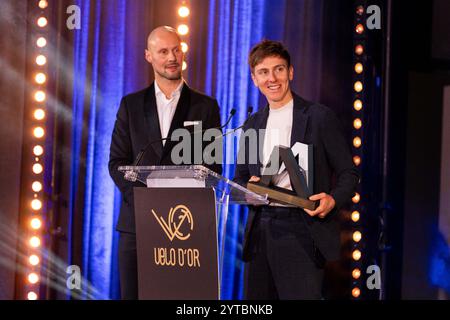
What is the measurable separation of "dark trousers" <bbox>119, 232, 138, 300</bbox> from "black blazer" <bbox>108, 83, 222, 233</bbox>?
65 mm

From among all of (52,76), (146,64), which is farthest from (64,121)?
(146,64)

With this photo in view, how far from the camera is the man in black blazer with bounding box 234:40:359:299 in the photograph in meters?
3.22

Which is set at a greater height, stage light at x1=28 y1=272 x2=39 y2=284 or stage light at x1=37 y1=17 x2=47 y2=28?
stage light at x1=37 y1=17 x2=47 y2=28

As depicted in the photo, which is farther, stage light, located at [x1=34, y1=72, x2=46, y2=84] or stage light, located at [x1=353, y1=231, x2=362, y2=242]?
stage light, located at [x1=34, y1=72, x2=46, y2=84]

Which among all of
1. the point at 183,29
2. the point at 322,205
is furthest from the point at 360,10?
the point at 322,205

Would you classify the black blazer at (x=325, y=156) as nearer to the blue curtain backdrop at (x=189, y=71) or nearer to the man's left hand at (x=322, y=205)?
the man's left hand at (x=322, y=205)

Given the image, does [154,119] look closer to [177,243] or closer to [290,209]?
[290,209]

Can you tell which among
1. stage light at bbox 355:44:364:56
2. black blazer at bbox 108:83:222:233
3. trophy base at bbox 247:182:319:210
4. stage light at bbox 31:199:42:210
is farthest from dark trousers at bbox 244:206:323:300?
stage light at bbox 31:199:42:210

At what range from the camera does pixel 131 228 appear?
3512 millimetres

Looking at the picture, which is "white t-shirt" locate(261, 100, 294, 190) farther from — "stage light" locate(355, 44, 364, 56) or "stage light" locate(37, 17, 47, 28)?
"stage light" locate(37, 17, 47, 28)

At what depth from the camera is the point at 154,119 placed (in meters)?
3.62

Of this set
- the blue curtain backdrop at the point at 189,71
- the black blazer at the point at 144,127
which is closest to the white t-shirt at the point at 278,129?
the black blazer at the point at 144,127
